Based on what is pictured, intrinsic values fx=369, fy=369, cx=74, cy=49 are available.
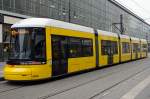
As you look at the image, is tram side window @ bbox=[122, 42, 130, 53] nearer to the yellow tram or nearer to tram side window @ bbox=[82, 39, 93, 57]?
tram side window @ bbox=[82, 39, 93, 57]

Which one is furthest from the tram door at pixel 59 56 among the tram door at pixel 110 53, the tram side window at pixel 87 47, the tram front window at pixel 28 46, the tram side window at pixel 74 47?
the tram door at pixel 110 53

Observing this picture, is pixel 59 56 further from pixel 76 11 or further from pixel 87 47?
pixel 76 11

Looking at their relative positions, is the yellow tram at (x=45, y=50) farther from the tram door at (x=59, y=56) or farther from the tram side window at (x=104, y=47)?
the tram side window at (x=104, y=47)

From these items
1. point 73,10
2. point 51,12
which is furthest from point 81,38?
point 73,10

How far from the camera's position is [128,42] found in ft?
126

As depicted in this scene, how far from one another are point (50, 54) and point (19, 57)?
4.98 ft

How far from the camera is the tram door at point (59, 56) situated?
17.2 metres

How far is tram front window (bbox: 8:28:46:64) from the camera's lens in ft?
52.0

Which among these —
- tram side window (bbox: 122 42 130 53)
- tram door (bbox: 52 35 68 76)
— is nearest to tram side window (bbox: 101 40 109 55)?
tram side window (bbox: 122 42 130 53)

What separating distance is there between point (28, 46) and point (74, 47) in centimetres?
470

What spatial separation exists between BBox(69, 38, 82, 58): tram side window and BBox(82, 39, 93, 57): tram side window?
84cm

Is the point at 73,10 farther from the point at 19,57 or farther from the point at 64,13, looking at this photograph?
the point at 19,57

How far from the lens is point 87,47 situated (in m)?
22.9

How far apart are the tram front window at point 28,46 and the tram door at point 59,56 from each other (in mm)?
1014
